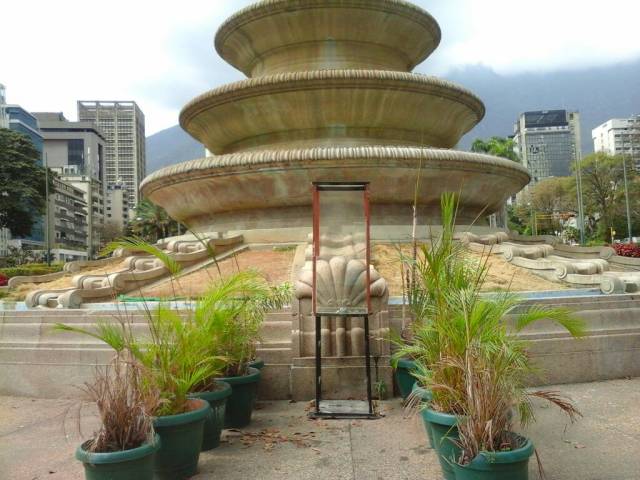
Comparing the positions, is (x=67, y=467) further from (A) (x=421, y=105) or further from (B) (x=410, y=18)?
(B) (x=410, y=18)

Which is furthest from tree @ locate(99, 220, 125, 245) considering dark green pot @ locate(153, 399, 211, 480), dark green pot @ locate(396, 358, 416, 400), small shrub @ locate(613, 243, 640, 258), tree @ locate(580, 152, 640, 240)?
dark green pot @ locate(153, 399, 211, 480)

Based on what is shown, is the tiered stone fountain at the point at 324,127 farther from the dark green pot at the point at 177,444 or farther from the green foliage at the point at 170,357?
the dark green pot at the point at 177,444

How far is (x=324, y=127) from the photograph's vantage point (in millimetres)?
14250

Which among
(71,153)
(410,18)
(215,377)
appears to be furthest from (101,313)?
(71,153)

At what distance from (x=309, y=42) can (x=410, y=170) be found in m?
6.07

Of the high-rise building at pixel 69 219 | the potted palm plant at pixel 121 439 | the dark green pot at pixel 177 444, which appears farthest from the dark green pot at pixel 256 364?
the high-rise building at pixel 69 219

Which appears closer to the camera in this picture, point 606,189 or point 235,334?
point 235,334

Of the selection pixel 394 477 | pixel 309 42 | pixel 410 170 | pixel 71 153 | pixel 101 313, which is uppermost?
pixel 71 153

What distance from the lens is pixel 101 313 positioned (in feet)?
24.3

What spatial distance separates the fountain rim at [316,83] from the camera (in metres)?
13.0

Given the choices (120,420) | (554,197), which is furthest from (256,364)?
(554,197)

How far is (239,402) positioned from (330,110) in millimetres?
9515

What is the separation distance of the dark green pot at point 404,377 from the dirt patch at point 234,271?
3.18m

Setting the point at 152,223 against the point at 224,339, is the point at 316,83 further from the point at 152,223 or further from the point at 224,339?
the point at 152,223
